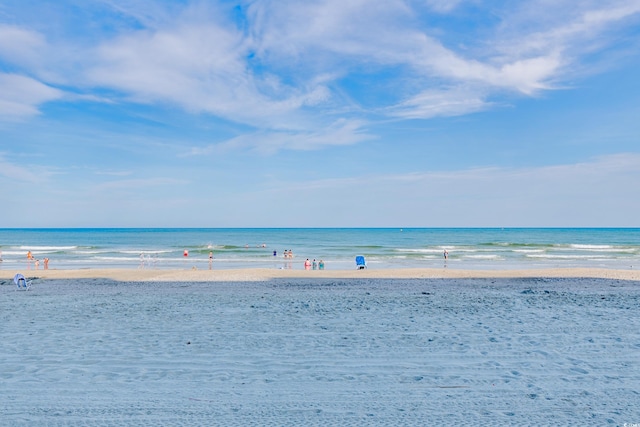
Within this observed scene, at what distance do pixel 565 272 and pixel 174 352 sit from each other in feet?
63.3

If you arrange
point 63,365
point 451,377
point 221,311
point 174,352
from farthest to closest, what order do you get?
1. point 221,311
2. point 174,352
3. point 63,365
4. point 451,377

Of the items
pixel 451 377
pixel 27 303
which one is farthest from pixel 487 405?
pixel 27 303

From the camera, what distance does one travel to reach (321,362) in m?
5.69

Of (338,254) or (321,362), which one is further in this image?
(338,254)

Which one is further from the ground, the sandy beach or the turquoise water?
the sandy beach

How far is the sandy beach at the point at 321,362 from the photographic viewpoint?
4.17m

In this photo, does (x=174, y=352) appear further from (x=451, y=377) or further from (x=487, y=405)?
(x=487, y=405)

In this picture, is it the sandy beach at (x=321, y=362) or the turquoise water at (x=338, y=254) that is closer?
the sandy beach at (x=321, y=362)

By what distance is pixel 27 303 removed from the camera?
10930 mm

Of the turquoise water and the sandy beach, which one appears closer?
the sandy beach

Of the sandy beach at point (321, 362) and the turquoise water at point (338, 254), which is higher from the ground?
the sandy beach at point (321, 362)

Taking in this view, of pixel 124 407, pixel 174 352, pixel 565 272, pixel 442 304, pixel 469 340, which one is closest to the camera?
pixel 124 407

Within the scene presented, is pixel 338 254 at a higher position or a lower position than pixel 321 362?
lower

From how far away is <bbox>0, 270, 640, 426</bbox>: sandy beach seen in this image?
417cm
